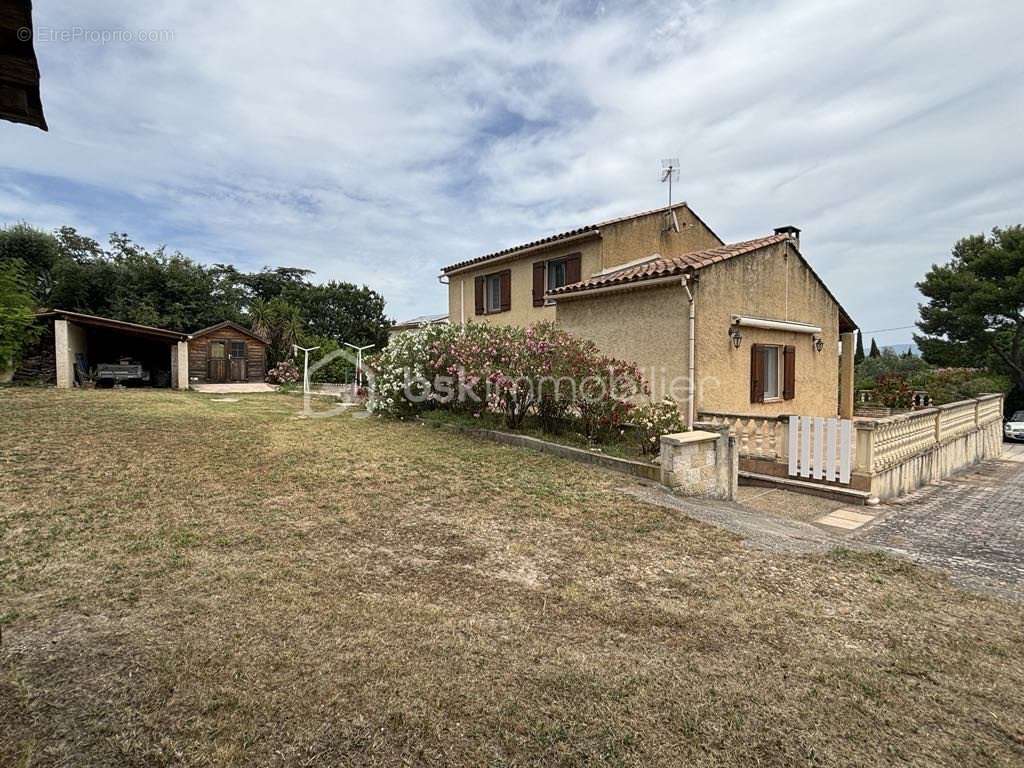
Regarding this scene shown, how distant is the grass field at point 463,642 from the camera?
2.21 m

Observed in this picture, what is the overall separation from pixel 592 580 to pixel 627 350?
25.9 feet

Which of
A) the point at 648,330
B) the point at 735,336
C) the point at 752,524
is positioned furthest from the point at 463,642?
the point at 735,336

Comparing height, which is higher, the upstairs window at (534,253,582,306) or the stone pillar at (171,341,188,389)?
the upstairs window at (534,253,582,306)

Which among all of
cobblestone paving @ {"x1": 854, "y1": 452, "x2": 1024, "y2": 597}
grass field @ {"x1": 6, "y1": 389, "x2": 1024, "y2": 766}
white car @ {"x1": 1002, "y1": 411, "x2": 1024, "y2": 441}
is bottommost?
white car @ {"x1": 1002, "y1": 411, "x2": 1024, "y2": 441}

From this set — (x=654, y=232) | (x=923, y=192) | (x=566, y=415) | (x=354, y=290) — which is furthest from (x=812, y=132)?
(x=354, y=290)

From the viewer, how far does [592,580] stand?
397cm

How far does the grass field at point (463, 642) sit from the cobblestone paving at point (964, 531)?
75 cm

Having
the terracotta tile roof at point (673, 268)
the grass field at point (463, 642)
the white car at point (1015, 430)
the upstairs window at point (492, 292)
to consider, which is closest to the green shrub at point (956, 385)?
the white car at point (1015, 430)

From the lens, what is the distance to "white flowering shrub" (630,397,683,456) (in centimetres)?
866

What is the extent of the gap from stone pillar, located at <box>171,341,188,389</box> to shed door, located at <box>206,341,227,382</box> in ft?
11.9

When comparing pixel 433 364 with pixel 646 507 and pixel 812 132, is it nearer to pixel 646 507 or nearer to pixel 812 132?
pixel 646 507

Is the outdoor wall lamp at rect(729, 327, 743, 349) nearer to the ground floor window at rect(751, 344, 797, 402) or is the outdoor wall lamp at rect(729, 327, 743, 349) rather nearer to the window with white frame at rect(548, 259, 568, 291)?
the ground floor window at rect(751, 344, 797, 402)

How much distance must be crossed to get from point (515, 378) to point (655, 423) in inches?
119

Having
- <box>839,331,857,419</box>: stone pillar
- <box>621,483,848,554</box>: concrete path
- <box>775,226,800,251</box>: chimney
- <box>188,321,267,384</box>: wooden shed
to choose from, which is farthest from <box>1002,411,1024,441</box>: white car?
<box>188,321,267,384</box>: wooden shed
